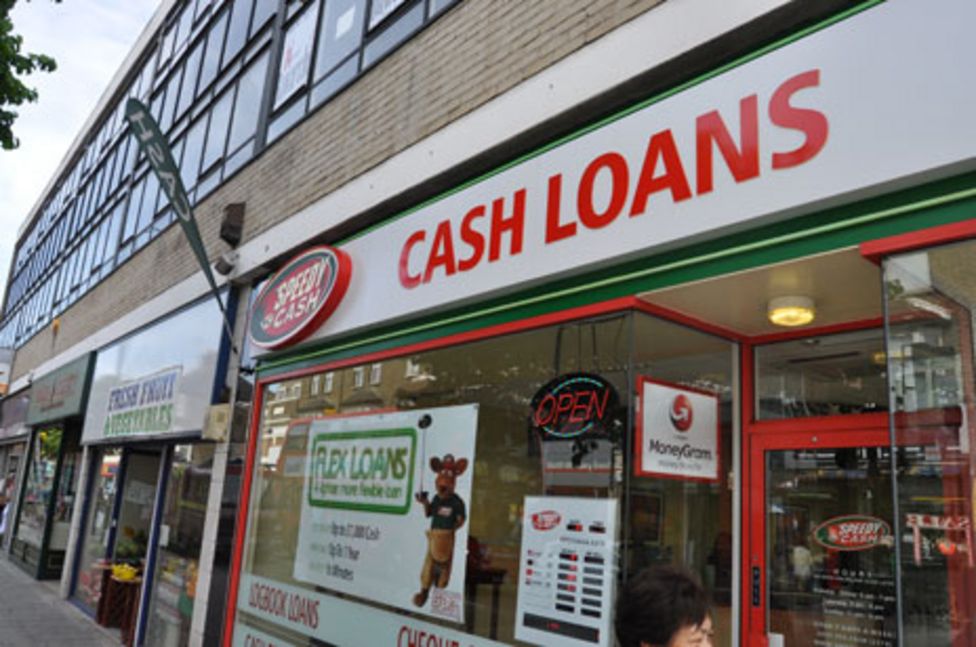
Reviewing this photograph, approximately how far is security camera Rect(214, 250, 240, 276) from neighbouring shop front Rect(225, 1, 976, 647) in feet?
9.64

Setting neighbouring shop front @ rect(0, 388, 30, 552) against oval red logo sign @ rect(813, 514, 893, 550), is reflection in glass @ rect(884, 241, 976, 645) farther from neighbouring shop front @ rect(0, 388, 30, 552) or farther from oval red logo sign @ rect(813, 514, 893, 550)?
neighbouring shop front @ rect(0, 388, 30, 552)

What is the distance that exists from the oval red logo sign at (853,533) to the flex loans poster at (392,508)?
2010 mm

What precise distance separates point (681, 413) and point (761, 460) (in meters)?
0.51

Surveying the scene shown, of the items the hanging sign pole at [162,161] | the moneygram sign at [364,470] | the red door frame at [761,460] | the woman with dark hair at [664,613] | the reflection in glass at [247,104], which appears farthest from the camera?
the reflection in glass at [247,104]

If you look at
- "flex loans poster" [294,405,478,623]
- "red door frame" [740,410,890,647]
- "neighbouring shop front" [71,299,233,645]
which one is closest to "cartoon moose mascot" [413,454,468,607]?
"flex loans poster" [294,405,478,623]

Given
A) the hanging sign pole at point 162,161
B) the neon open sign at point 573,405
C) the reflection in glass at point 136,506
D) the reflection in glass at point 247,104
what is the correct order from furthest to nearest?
the reflection in glass at point 136,506 < the reflection in glass at point 247,104 < the hanging sign pole at point 162,161 < the neon open sign at point 573,405

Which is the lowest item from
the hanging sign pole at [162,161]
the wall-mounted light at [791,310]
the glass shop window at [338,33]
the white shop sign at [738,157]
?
the wall-mounted light at [791,310]

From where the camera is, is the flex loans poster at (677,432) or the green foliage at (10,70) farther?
the green foliage at (10,70)

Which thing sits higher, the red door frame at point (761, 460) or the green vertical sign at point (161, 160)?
the green vertical sign at point (161, 160)

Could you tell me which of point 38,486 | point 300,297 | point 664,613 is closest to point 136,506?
point 300,297

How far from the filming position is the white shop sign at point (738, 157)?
9.40 ft

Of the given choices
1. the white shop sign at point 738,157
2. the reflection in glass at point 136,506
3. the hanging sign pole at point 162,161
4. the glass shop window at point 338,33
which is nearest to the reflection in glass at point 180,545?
the reflection in glass at point 136,506

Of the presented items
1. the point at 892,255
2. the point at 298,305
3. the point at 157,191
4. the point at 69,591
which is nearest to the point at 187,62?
the point at 157,191

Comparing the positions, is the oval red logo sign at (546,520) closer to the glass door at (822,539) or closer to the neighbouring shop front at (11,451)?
the glass door at (822,539)
